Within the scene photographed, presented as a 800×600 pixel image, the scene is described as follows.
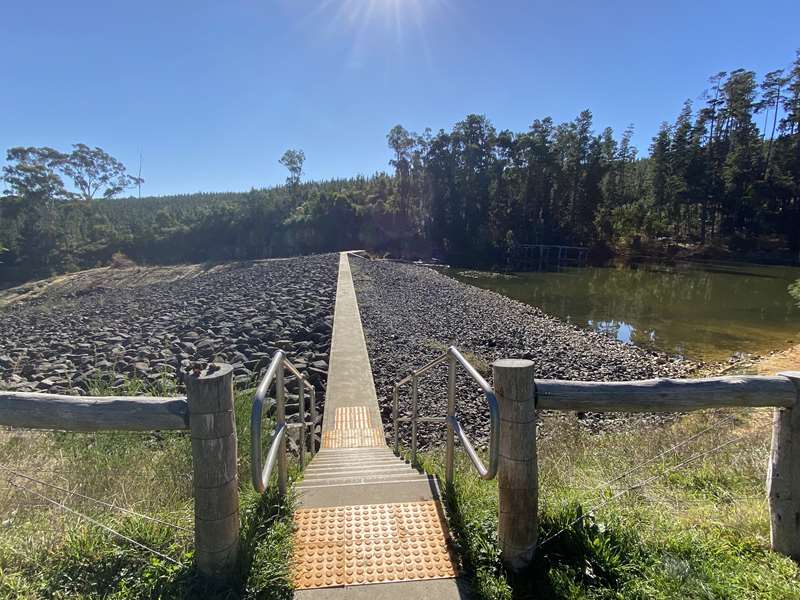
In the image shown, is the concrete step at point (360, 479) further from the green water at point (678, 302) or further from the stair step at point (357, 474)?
the green water at point (678, 302)

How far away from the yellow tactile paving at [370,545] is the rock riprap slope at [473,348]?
3.99 meters

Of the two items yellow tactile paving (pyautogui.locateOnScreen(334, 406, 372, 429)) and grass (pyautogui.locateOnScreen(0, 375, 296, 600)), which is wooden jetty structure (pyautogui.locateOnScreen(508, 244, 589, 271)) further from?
grass (pyautogui.locateOnScreen(0, 375, 296, 600))

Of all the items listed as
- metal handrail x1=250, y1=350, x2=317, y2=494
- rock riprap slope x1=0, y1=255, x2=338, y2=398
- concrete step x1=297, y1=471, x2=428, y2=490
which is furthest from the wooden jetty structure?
metal handrail x1=250, y1=350, x2=317, y2=494

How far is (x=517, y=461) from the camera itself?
2199 mm

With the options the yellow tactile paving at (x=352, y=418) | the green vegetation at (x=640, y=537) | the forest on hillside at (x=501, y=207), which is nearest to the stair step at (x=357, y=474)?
the green vegetation at (x=640, y=537)

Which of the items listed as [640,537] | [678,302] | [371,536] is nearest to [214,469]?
[371,536]

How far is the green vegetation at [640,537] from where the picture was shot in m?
2.08

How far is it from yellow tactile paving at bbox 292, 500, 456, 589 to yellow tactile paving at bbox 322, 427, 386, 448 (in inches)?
113

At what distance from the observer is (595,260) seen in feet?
158

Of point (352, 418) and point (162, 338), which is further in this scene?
point (162, 338)

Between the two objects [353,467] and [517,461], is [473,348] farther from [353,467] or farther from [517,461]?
[517,461]

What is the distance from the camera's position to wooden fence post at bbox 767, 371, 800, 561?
7.68 feet

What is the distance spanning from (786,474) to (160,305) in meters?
18.0

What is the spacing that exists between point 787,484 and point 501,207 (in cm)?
5404
